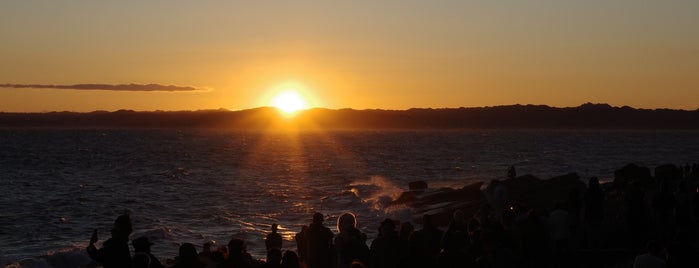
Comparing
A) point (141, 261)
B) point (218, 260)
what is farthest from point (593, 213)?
point (141, 261)

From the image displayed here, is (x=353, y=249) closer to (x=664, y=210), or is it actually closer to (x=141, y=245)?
(x=141, y=245)

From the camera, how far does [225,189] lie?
6188 centimetres

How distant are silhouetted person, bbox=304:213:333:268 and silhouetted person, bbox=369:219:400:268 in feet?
5.43

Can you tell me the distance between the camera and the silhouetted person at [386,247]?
38.9 feet

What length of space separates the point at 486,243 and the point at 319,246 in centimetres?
401

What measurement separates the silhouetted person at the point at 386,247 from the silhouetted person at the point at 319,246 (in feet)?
5.43

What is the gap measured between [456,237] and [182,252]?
3.38 m

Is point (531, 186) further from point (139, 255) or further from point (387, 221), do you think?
point (139, 255)

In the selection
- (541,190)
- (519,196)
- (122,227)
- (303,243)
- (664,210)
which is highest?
(122,227)

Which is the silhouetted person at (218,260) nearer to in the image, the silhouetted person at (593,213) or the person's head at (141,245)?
the person's head at (141,245)

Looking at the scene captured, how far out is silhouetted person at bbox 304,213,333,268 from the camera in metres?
13.5

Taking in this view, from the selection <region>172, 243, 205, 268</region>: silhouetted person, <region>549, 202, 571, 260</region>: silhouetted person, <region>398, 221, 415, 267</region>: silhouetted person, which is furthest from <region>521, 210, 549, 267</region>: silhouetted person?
<region>172, 243, 205, 268</region>: silhouetted person

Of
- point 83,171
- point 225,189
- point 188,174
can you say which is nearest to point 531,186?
point 225,189

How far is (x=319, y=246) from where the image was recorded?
13539 mm
